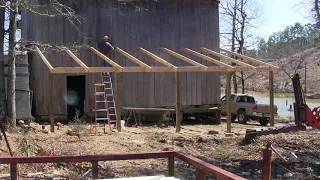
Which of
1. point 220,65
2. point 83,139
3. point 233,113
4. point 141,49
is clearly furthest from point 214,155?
point 233,113

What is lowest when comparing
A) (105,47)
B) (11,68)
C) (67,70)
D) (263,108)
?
(263,108)

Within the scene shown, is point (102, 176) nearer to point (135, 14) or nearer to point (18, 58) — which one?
point (18, 58)

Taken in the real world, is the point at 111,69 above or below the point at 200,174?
above

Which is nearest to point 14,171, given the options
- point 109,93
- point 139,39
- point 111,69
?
point 111,69

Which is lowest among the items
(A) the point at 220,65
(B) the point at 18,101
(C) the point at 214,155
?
(C) the point at 214,155

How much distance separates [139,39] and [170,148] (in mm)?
9269

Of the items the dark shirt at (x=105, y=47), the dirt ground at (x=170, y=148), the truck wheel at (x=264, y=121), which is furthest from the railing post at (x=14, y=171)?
the truck wheel at (x=264, y=121)

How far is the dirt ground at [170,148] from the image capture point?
1003cm

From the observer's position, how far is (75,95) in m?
21.2

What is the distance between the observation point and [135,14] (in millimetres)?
19984

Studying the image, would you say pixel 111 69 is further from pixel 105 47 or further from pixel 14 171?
pixel 14 171

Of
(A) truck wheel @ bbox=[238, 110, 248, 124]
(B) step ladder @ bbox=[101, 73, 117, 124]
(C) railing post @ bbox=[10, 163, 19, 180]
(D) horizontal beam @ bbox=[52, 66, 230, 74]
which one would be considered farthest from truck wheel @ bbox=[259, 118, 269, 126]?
(C) railing post @ bbox=[10, 163, 19, 180]

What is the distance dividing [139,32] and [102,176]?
11.5 metres

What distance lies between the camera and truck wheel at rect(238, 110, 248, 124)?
74.9 feet
